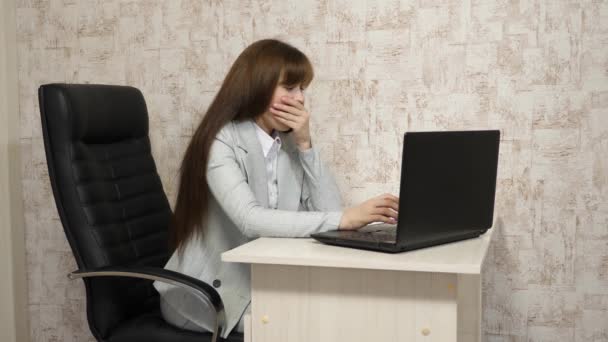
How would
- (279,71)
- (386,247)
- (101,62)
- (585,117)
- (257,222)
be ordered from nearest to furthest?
(386,247) → (257,222) → (279,71) → (585,117) → (101,62)

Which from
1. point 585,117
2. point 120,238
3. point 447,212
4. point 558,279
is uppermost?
point 585,117

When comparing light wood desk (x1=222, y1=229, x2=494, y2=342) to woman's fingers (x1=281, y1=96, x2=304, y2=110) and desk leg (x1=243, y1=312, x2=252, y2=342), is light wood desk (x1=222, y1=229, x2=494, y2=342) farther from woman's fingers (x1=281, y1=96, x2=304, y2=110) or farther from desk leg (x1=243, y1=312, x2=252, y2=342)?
woman's fingers (x1=281, y1=96, x2=304, y2=110)

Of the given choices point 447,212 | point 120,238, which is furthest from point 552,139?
point 120,238

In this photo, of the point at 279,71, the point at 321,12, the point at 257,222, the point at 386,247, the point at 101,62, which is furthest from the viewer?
the point at 101,62

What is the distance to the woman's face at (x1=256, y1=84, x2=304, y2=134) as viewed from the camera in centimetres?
191

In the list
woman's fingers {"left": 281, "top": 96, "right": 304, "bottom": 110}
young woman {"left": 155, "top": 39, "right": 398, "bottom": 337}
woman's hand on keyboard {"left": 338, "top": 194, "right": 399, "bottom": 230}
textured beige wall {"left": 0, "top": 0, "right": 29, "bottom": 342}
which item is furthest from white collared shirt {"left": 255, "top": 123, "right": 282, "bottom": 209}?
textured beige wall {"left": 0, "top": 0, "right": 29, "bottom": 342}

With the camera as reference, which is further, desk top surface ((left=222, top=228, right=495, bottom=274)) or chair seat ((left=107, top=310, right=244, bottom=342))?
chair seat ((left=107, top=310, right=244, bottom=342))

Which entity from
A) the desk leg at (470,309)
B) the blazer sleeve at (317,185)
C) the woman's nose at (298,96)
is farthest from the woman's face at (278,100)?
the desk leg at (470,309)

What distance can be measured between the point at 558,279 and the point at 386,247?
978mm

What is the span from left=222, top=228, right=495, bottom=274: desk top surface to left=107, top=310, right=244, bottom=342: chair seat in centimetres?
29

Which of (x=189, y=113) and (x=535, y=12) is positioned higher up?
(x=535, y=12)

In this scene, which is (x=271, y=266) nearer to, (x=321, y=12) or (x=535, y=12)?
(x=321, y=12)

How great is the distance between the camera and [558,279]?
2.25 m

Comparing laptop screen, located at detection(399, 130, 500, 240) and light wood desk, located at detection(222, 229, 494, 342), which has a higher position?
laptop screen, located at detection(399, 130, 500, 240)
